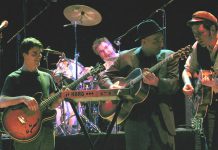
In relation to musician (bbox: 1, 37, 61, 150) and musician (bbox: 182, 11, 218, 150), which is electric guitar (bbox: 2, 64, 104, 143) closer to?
musician (bbox: 1, 37, 61, 150)

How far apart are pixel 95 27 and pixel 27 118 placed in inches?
256

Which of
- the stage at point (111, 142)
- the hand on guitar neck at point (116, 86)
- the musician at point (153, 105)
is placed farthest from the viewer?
the stage at point (111, 142)

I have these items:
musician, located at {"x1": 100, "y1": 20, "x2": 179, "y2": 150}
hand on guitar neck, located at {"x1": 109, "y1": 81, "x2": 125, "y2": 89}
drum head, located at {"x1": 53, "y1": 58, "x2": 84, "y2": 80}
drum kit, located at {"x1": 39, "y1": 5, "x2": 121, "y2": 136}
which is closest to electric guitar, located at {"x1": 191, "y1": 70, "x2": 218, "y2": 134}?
musician, located at {"x1": 100, "y1": 20, "x2": 179, "y2": 150}

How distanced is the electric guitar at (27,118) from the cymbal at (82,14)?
13.6 feet

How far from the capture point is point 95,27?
11461mm

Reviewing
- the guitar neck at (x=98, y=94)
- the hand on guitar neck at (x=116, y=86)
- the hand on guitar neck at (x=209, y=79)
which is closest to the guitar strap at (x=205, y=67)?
the hand on guitar neck at (x=209, y=79)

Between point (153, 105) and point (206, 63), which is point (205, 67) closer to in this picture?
point (206, 63)

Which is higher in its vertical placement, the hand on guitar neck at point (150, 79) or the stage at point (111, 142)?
the hand on guitar neck at point (150, 79)

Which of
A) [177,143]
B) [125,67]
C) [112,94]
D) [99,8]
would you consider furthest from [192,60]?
[99,8]

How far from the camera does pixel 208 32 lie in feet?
16.8

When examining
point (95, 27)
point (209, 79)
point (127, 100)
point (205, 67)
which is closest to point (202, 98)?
point (209, 79)

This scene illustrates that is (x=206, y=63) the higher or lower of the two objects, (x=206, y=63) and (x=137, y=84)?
the higher

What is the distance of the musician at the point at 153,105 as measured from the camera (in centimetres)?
440

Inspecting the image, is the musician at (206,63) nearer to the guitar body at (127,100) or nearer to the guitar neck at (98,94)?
the guitar body at (127,100)
